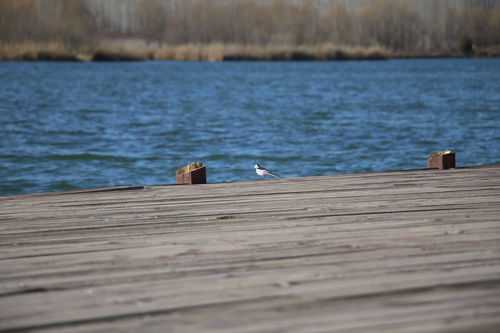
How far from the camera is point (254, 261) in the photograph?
2590 millimetres

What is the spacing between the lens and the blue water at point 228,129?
39.1 ft

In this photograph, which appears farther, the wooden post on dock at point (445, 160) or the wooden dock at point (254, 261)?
the wooden post on dock at point (445, 160)

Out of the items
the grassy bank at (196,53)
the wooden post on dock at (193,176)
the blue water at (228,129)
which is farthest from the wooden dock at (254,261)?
the grassy bank at (196,53)

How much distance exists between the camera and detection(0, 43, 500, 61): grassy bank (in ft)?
178

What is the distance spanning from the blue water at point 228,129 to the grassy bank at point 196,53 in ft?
70.7

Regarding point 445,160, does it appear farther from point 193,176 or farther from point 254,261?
point 254,261

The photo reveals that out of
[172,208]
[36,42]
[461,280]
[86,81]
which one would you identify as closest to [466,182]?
[172,208]

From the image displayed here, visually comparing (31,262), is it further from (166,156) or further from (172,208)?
(166,156)

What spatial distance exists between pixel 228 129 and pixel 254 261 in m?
14.9

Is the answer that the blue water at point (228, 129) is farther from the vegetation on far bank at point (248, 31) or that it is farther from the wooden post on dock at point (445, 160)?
the vegetation on far bank at point (248, 31)

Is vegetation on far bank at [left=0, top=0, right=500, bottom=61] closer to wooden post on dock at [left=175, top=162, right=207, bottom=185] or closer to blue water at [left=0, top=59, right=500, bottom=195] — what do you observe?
blue water at [left=0, top=59, right=500, bottom=195]

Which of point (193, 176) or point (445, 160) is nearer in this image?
point (193, 176)

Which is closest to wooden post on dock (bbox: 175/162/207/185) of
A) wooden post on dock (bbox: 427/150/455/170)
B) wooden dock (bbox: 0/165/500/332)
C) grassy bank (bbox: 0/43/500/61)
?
wooden dock (bbox: 0/165/500/332)

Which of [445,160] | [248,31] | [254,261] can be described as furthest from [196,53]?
[254,261]
